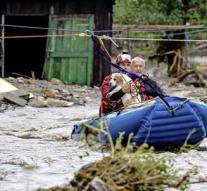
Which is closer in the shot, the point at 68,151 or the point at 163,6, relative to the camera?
the point at 68,151

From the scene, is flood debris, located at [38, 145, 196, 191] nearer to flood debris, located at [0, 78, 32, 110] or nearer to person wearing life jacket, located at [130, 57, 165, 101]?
person wearing life jacket, located at [130, 57, 165, 101]

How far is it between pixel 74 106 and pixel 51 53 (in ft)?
13.7

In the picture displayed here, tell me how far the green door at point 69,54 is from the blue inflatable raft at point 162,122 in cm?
1067

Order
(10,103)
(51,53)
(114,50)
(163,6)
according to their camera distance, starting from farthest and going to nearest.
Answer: (114,50) < (163,6) < (51,53) < (10,103)

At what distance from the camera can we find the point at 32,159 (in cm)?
733

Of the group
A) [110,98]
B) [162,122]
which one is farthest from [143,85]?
[162,122]

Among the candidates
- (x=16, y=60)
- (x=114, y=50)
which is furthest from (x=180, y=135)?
(x=114, y=50)

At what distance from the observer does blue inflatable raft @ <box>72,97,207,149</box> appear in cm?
765

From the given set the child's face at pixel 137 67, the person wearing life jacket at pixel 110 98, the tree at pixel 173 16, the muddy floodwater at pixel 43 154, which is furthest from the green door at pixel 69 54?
the child's face at pixel 137 67

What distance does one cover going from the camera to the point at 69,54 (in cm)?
1852

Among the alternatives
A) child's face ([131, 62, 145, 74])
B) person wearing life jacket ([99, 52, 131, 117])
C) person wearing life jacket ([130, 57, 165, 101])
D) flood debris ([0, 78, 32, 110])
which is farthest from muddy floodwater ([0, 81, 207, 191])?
flood debris ([0, 78, 32, 110])

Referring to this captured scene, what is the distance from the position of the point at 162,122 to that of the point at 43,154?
1308 millimetres

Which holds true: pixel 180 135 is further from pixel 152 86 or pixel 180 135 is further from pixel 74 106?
pixel 74 106

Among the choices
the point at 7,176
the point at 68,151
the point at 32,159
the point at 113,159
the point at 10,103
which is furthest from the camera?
the point at 10,103
